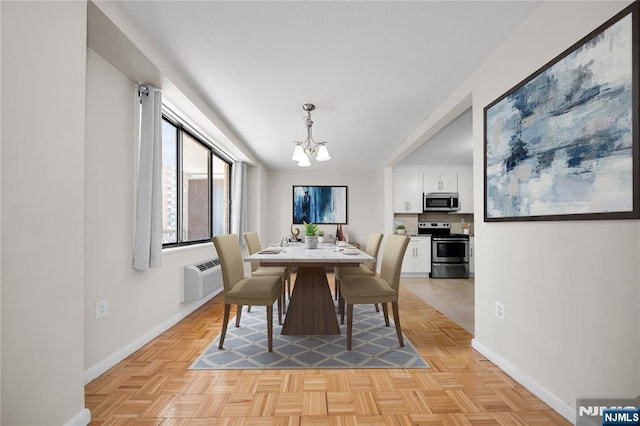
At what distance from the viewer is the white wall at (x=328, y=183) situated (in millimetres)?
7145

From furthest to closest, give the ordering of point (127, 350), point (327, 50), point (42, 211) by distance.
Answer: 1. point (127, 350)
2. point (327, 50)
3. point (42, 211)

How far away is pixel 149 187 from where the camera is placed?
2498mm

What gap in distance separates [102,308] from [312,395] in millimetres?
1508

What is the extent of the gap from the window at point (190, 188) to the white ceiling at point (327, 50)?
67 cm

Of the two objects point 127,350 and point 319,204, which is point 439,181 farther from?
point 127,350

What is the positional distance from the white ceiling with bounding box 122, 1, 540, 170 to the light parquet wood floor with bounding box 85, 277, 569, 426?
224 centimetres

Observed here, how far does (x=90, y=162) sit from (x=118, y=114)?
0.50 metres

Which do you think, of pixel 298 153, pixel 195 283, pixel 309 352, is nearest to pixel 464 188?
pixel 298 153

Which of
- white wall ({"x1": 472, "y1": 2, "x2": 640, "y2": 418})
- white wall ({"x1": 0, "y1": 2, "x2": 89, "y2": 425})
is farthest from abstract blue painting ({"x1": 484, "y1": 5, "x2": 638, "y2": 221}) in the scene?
white wall ({"x1": 0, "y1": 2, "x2": 89, "y2": 425})

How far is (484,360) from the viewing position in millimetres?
2293

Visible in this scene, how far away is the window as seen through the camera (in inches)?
135

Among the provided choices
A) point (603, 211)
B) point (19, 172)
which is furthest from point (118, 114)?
point (603, 211)

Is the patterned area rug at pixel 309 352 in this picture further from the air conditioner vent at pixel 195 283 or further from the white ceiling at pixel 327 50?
the white ceiling at pixel 327 50

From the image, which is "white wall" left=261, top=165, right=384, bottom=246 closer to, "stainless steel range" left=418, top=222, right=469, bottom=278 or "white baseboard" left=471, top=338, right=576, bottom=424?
"stainless steel range" left=418, top=222, right=469, bottom=278
